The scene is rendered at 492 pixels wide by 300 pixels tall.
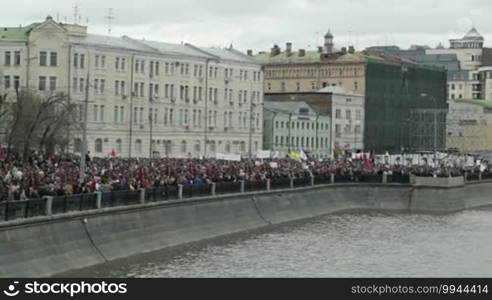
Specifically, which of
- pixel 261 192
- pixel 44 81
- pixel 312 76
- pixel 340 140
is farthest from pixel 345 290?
pixel 312 76

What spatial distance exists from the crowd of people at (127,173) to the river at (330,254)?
9.96ft

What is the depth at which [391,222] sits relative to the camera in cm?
7138

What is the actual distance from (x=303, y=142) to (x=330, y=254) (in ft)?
261

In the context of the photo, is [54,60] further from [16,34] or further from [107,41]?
[107,41]

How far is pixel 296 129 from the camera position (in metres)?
128

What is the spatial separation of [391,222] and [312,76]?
272 feet

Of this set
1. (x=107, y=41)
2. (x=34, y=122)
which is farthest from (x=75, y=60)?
(x=34, y=122)

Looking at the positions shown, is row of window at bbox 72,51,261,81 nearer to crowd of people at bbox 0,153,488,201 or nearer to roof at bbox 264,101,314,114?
roof at bbox 264,101,314,114

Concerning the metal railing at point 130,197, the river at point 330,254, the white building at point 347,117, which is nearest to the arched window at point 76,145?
the metal railing at point 130,197

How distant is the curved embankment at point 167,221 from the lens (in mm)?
38312

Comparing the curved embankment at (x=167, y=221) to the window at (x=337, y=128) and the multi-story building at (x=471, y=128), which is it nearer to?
the window at (x=337, y=128)

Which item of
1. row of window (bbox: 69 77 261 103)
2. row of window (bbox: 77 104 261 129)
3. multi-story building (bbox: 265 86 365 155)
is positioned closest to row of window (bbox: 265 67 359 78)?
multi-story building (bbox: 265 86 365 155)

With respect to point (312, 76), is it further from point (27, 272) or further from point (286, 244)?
point (27, 272)

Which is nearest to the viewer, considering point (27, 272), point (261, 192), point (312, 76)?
point (27, 272)
